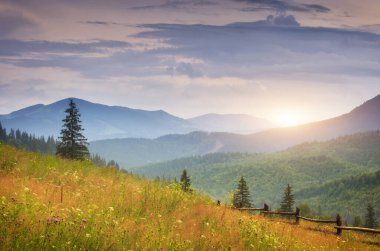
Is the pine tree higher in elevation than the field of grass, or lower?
higher

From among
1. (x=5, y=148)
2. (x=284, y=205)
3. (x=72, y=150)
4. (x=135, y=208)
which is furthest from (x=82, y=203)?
(x=284, y=205)

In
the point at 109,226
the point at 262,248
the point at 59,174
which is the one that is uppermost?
the point at 59,174

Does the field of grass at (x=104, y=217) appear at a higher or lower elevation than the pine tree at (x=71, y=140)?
lower

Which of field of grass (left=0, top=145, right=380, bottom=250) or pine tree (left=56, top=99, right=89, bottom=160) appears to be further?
pine tree (left=56, top=99, right=89, bottom=160)

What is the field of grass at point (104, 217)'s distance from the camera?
7840 millimetres

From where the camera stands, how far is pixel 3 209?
8320 mm

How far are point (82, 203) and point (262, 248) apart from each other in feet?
17.2

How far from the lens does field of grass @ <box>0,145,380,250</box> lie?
309 inches

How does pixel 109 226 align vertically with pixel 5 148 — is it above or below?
below

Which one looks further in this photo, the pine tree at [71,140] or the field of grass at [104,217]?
the pine tree at [71,140]

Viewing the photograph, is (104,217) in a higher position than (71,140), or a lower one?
lower

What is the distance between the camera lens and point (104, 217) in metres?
9.55

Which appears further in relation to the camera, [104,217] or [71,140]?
[71,140]

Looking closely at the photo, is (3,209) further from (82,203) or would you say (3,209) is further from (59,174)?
(59,174)
